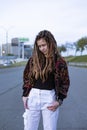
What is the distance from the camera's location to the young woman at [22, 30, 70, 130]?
440 cm

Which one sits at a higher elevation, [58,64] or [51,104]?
[58,64]

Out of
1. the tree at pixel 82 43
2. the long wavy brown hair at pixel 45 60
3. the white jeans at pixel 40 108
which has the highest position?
the long wavy brown hair at pixel 45 60

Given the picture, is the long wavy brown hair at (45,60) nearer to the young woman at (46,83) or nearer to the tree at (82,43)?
the young woman at (46,83)

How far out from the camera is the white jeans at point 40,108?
14.4 feet

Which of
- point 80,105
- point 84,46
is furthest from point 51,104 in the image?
point 84,46

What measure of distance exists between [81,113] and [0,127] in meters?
2.86

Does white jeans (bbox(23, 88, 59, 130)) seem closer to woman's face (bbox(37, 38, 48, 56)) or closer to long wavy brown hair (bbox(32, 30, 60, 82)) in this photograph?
long wavy brown hair (bbox(32, 30, 60, 82))

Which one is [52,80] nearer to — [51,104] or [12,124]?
[51,104]

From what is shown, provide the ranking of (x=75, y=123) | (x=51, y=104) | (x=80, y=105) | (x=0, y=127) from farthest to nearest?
(x=80, y=105)
(x=75, y=123)
(x=0, y=127)
(x=51, y=104)

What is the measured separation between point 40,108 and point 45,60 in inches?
21.6

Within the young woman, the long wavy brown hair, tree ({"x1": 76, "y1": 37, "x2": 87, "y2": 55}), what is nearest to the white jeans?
the young woman

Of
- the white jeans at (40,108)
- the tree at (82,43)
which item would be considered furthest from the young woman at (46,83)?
the tree at (82,43)

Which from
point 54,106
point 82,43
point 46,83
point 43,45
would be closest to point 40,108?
point 54,106

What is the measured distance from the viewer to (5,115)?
9.88 meters
